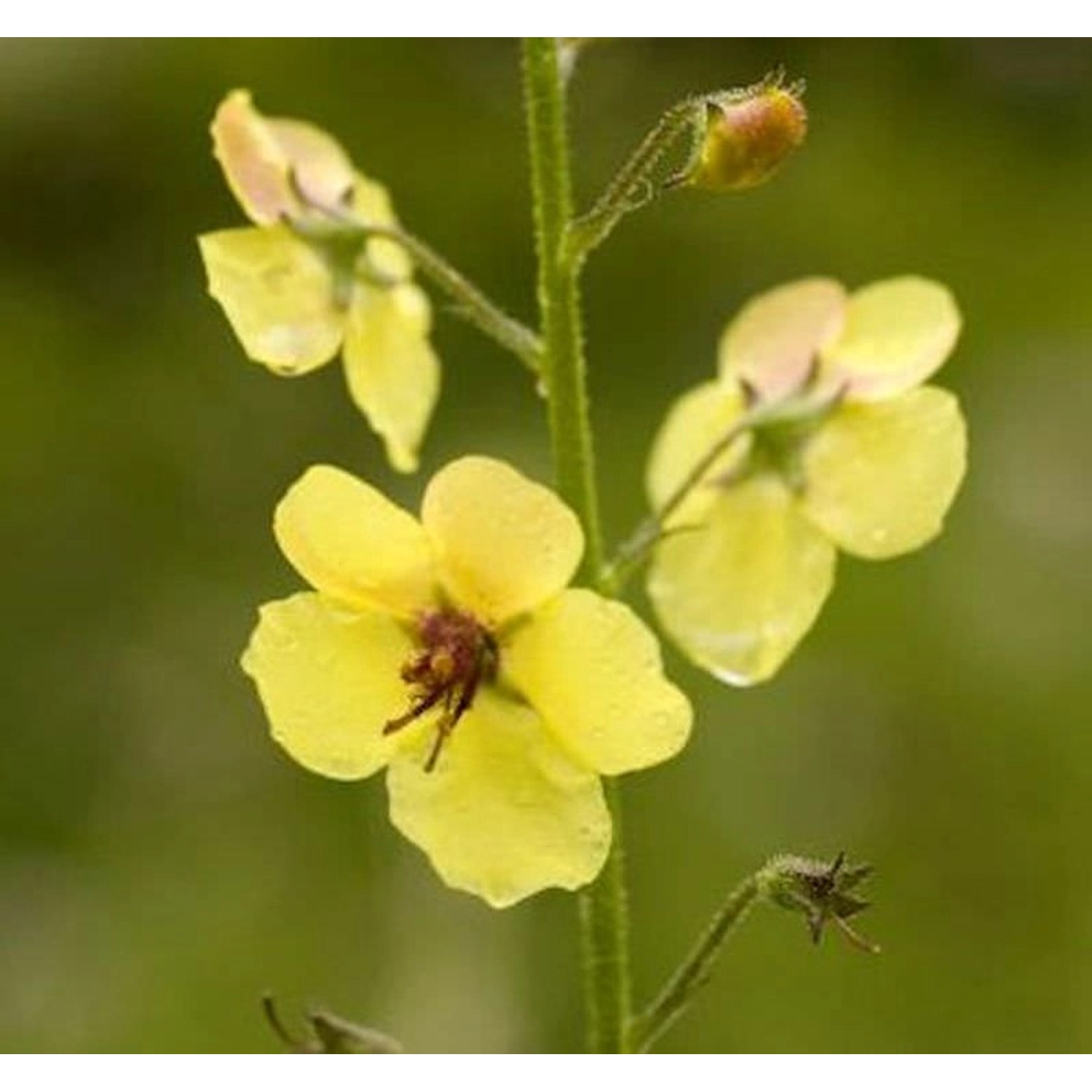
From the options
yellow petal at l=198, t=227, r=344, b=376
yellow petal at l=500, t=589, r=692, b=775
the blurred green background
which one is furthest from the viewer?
the blurred green background

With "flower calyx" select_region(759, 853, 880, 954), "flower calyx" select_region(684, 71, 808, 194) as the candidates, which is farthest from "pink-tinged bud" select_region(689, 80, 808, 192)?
"flower calyx" select_region(759, 853, 880, 954)

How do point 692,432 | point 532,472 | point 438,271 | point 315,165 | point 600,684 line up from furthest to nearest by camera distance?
point 532,472, point 692,432, point 315,165, point 438,271, point 600,684

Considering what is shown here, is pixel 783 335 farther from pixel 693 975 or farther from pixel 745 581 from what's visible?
pixel 693 975

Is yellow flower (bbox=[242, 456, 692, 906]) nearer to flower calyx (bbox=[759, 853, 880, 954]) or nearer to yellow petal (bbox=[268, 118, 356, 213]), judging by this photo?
flower calyx (bbox=[759, 853, 880, 954])

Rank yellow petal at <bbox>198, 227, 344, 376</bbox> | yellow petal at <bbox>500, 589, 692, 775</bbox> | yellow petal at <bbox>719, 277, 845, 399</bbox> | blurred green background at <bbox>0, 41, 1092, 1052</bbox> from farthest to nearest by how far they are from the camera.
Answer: blurred green background at <bbox>0, 41, 1092, 1052</bbox>, yellow petal at <bbox>719, 277, 845, 399</bbox>, yellow petal at <bbox>198, 227, 344, 376</bbox>, yellow petal at <bbox>500, 589, 692, 775</bbox>

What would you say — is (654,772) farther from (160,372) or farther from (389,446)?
(389,446)

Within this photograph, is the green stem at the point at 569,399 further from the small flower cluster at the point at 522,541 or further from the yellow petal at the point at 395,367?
the yellow petal at the point at 395,367

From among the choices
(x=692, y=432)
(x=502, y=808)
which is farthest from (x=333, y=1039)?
(x=692, y=432)
